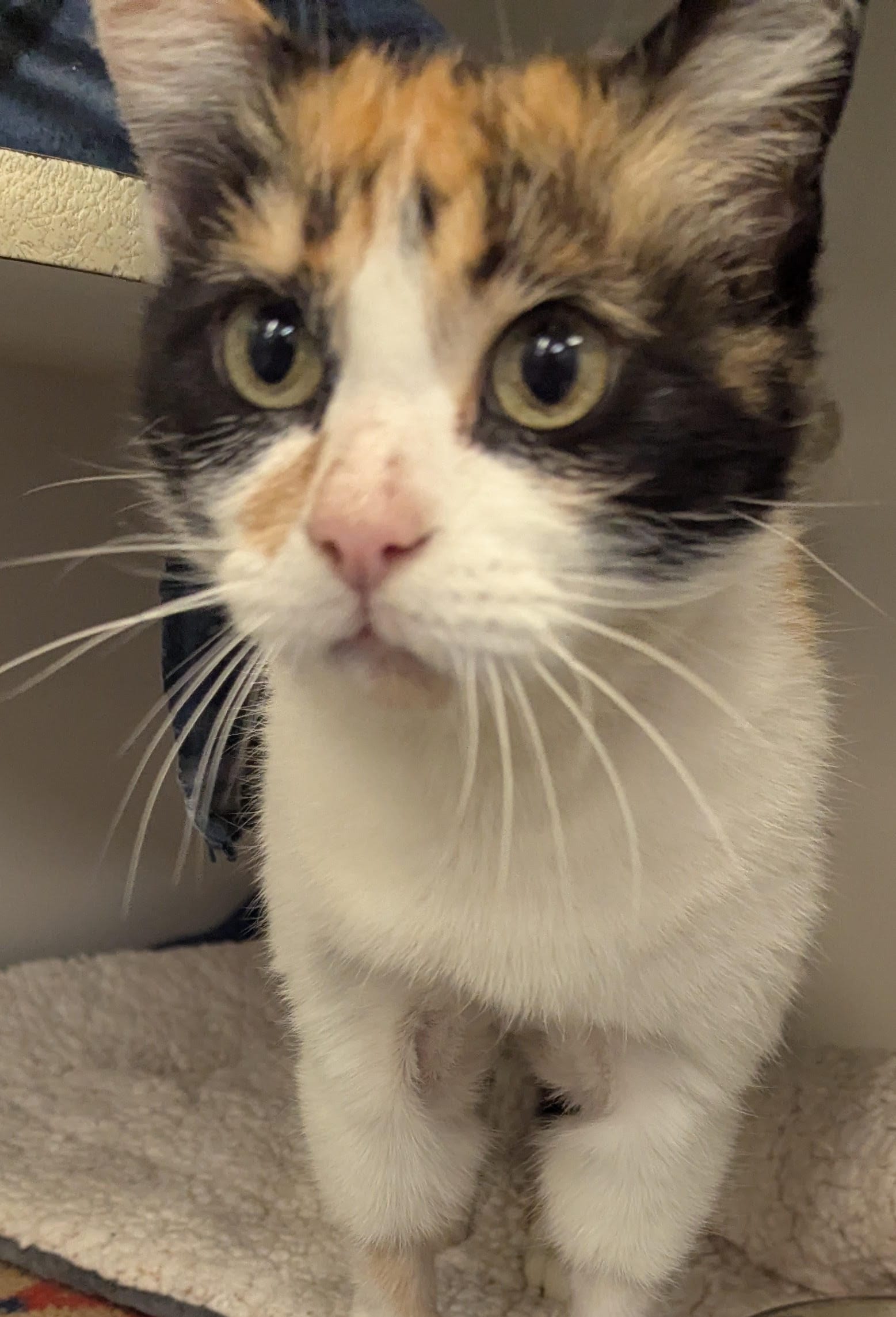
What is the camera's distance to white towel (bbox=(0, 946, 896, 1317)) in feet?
2.66

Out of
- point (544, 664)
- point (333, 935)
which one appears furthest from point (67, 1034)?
point (544, 664)

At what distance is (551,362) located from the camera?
44 centimetres

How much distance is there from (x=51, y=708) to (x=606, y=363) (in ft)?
3.05

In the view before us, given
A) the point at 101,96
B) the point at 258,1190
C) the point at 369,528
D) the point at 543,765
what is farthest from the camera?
the point at 258,1190

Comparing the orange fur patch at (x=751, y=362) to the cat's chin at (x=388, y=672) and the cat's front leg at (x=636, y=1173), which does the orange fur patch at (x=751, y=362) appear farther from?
the cat's front leg at (x=636, y=1173)

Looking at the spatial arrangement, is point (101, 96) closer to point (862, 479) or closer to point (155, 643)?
point (862, 479)

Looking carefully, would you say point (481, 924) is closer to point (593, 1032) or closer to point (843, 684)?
point (593, 1032)

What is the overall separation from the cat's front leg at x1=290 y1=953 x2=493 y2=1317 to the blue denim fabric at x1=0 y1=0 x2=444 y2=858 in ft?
0.58

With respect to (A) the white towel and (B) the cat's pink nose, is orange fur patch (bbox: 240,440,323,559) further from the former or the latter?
(A) the white towel

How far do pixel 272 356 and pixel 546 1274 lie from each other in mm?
686

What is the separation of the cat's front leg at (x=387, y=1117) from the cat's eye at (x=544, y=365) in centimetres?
34

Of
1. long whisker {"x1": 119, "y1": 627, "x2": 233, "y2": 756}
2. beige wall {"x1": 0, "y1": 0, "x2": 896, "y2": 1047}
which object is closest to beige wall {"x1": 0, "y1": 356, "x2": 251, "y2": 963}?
beige wall {"x1": 0, "y1": 0, "x2": 896, "y2": 1047}

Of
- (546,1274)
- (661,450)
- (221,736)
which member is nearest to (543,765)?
(661,450)

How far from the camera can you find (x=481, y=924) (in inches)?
22.7
